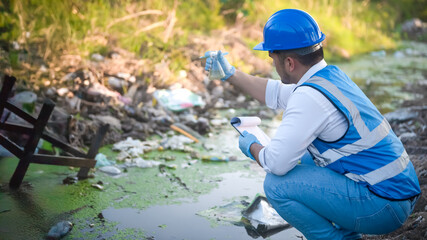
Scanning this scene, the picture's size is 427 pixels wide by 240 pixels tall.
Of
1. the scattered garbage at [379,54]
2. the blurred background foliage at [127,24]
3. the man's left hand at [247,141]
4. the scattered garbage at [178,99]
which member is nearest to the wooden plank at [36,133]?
the man's left hand at [247,141]

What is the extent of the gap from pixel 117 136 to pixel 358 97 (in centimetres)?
283

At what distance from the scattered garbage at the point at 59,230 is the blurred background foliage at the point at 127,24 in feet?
9.09

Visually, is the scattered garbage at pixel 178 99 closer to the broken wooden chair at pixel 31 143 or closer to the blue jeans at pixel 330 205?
the broken wooden chair at pixel 31 143

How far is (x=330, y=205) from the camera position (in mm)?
2328

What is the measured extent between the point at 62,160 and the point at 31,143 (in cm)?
24

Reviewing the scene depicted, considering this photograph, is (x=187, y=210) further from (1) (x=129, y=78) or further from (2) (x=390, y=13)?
(2) (x=390, y=13)

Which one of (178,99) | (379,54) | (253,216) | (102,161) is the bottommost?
(102,161)

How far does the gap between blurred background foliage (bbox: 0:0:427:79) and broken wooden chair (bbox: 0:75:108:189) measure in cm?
190

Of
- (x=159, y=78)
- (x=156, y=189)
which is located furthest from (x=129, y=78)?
(x=156, y=189)

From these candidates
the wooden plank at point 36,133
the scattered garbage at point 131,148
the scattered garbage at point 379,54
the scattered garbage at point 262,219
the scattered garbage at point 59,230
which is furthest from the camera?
the scattered garbage at point 379,54

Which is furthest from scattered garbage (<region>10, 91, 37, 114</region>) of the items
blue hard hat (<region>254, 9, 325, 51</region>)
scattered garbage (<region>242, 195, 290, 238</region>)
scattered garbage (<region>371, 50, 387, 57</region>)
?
scattered garbage (<region>371, 50, 387, 57</region>)

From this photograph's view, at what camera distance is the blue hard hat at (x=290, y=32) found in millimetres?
2371

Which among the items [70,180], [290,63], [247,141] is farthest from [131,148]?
[290,63]

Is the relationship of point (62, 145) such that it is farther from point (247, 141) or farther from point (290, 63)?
point (290, 63)
